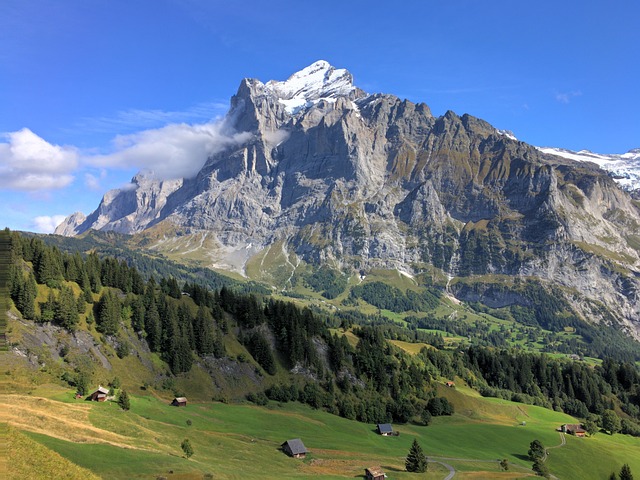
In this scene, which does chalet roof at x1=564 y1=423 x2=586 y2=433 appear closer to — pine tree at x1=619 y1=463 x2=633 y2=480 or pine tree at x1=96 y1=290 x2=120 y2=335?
pine tree at x1=619 y1=463 x2=633 y2=480

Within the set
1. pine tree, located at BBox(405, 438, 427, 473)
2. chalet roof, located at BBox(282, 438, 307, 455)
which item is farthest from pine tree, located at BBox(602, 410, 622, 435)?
chalet roof, located at BBox(282, 438, 307, 455)

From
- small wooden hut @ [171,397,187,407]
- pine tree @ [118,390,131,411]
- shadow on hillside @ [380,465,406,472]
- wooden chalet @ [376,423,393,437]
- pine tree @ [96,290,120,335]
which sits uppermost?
pine tree @ [96,290,120,335]

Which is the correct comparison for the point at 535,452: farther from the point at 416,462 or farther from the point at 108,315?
the point at 108,315

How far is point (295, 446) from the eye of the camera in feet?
281

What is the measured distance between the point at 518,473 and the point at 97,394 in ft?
283

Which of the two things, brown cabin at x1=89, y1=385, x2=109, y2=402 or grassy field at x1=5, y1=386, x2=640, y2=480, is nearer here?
grassy field at x1=5, y1=386, x2=640, y2=480

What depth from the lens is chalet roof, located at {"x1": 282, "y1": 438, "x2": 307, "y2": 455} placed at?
8419cm

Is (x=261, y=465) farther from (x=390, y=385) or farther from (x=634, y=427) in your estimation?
(x=634, y=427)

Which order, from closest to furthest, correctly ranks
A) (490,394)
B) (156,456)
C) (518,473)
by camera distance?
(156,456) < (518,473) < (490,394)

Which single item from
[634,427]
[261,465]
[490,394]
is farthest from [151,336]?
[634,427]

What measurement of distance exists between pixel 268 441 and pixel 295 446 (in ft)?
21.3

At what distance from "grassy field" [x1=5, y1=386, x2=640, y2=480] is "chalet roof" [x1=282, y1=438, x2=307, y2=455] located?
2.54m

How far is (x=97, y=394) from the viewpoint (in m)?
82.8

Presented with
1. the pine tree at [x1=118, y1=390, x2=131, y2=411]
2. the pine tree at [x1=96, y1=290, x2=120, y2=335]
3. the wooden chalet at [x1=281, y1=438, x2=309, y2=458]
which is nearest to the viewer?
the pine tree at [x1=118, y1=390, x2=131, y2=411]
